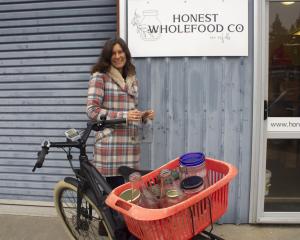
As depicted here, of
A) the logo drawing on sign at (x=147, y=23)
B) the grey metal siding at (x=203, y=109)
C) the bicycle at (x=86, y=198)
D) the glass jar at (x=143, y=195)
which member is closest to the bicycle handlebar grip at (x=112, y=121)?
the bicycle at (x=86, y=198)

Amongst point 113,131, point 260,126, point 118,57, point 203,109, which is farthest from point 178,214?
point 260,126

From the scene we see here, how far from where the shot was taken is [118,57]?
10.8ft

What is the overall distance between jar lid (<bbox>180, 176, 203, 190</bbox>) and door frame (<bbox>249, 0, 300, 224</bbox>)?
1.81m

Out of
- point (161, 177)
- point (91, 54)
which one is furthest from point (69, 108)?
point (161, 177)

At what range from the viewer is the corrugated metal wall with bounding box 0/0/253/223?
383cm

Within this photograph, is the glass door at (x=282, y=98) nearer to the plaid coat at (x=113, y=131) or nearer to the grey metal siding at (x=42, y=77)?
the plaid coat at (x=113, y=131)

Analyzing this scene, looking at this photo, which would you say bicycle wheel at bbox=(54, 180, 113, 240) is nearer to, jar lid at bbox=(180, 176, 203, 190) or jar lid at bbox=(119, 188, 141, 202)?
jar lid at bbox=(119, 188, 141, 202)

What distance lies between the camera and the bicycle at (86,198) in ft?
8.77

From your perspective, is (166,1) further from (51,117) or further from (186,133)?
(51,117)

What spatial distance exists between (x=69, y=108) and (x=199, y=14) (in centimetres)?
190

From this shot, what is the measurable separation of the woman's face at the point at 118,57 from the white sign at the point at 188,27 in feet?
1.77

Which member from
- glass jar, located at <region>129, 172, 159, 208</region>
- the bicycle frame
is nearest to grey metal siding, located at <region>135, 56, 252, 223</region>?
the bicycle frame

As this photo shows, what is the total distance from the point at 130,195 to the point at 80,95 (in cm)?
236

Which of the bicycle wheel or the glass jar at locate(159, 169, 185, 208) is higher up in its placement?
the glass jar at locate(159, 169, 185, 208)
